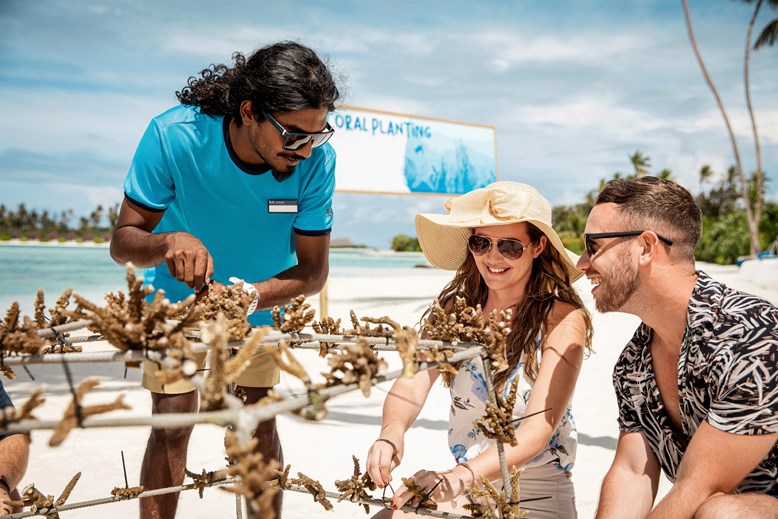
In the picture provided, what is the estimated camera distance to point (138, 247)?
249 centimetres

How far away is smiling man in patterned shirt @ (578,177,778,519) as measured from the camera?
179 centimetres

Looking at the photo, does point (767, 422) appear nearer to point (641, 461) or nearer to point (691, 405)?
point (691, 405)

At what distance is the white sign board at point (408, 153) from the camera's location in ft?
31.0

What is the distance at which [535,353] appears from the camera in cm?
231

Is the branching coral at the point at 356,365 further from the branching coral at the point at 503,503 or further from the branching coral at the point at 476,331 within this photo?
the branching coral at the point at 503,503

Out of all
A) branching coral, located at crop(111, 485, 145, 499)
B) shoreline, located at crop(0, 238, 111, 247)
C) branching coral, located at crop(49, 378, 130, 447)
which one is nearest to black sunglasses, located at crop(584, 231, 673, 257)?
branching coral, located at crop(49, 378, 130, 447)

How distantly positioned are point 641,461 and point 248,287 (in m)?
1.50

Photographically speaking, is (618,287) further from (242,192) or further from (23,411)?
(23,411)

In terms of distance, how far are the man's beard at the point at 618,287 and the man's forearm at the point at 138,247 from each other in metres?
1.54

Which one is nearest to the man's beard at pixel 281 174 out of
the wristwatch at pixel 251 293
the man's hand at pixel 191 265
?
the wristwatch at pixel 251 293

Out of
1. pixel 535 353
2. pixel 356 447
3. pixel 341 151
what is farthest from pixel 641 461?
pixel 341 151

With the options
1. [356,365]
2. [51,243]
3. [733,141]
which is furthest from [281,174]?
[51,243]

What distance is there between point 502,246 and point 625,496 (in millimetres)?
960

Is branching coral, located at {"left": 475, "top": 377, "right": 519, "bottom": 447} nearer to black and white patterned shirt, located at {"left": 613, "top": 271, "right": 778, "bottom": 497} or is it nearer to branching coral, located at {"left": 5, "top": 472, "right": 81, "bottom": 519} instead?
black and white patterned shirt, located at {"left": 613, "top": 271, "right": 778, "bottom": 497}
